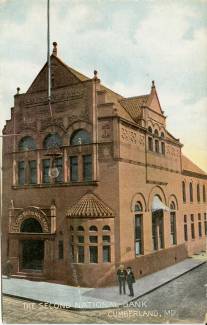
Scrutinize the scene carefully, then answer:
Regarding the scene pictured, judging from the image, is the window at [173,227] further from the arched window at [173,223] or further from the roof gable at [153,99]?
the roof gable at [153,99]

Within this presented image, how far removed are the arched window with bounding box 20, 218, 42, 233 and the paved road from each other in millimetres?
2236

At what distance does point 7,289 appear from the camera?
1072cm

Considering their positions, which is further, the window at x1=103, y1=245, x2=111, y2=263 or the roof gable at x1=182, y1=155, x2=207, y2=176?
the window at x1=103, y1=245, x2=111, y2=263

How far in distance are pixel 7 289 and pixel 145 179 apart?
489cm

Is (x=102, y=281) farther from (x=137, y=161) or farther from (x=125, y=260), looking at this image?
(x=137, y=161)

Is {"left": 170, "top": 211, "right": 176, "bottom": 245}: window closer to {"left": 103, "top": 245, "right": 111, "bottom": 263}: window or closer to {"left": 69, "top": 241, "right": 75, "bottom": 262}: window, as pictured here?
{"left": 103, "top": 245, "right": 111, "bottom": 263}: window

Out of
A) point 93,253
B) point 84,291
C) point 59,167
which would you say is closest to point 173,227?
point 93,253

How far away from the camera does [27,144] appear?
11562 mm

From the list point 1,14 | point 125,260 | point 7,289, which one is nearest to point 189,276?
point 125,260

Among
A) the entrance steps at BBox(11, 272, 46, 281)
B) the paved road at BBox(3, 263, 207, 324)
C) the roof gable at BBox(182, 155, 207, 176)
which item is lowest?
the paved road at BBox(3, 263, 207, 324)

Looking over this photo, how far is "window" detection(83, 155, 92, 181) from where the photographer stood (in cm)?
1093

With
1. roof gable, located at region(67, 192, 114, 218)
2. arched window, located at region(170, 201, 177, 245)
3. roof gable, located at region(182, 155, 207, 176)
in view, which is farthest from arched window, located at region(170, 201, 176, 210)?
roof gable, located at region(67, 192, 114, 218)

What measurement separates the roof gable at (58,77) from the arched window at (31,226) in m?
3.81

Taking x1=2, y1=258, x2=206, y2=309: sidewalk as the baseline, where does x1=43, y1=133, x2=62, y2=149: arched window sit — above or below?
above
